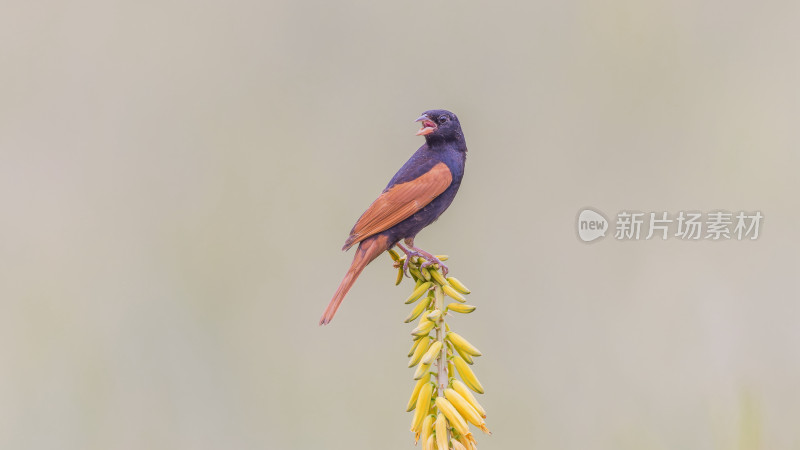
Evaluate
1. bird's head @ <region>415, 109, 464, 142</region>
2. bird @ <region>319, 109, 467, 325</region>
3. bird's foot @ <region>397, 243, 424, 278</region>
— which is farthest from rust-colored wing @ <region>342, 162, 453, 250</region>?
bird's head @ <region>415, 109, 464, 142</region>

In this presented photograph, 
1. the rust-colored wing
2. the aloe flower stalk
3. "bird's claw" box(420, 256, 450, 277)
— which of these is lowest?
the aloe flower stalk

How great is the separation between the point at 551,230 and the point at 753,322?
1.76 meters

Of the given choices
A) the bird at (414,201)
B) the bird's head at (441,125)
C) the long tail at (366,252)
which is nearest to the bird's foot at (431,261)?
the bird at (414,201)

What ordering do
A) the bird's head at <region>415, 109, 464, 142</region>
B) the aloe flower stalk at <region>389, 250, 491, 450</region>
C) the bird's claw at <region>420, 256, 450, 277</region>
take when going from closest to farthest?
the aloe flower stalk at <region>389, 250, 491, 450</region>, the bird's claw at <region>420, 256, 450, 277</region>, the bird's head at <region>415, 109, 464, 142</region>

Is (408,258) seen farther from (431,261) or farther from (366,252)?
(431,261)

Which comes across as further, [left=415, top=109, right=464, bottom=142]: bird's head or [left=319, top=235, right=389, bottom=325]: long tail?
[left=415, top=109, right=464, bottom=142]: bird's head

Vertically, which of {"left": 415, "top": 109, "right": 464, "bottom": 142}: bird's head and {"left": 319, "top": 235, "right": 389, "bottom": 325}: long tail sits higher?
{"left": 415, "top": 109, "right": 464, "bottom": 142}: bird's head

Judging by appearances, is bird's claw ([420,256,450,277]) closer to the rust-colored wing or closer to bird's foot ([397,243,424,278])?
bird's foot ([397,243,424,278])

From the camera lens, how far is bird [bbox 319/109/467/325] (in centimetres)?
299

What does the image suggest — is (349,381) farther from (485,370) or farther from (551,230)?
(551,230)

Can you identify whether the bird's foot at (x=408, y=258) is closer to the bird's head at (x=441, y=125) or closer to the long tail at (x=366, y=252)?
the long tail at (x=366, y=252)

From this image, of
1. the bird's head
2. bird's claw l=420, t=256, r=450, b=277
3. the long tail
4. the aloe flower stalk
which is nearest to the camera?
the aloe flower stalk

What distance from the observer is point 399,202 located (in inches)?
123

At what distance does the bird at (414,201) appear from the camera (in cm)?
299
